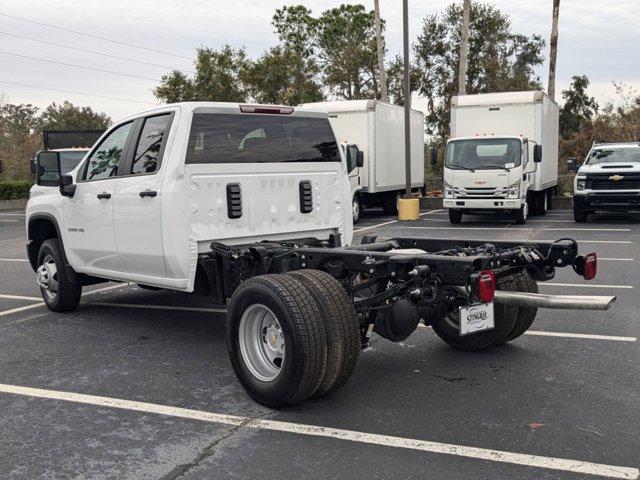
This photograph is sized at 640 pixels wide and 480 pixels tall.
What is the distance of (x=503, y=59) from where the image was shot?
4066 centimetres

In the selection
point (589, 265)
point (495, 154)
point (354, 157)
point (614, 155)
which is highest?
point (354, 157)

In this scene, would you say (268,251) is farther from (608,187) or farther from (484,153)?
(608,187)

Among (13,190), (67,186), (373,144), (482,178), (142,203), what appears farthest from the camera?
(13,190)

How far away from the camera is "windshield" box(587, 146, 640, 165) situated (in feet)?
59.4

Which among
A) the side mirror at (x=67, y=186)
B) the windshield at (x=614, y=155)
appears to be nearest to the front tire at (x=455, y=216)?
the windshield at (x=614, y=155)

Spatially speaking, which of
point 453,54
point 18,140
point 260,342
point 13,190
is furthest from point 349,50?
point 260,342

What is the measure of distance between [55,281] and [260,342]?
12.3ft

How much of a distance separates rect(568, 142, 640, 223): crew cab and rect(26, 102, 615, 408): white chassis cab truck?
40.5 feet

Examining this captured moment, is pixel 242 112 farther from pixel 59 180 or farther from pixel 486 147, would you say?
pixel 486 147

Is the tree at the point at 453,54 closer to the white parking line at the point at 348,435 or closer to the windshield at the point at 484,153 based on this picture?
the windshield at the point at 484,153

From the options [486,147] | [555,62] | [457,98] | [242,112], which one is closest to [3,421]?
[242,112]

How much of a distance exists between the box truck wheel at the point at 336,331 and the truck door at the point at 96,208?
2804 millimetres

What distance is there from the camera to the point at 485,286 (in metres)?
4.31

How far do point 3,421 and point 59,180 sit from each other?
3.28 m
